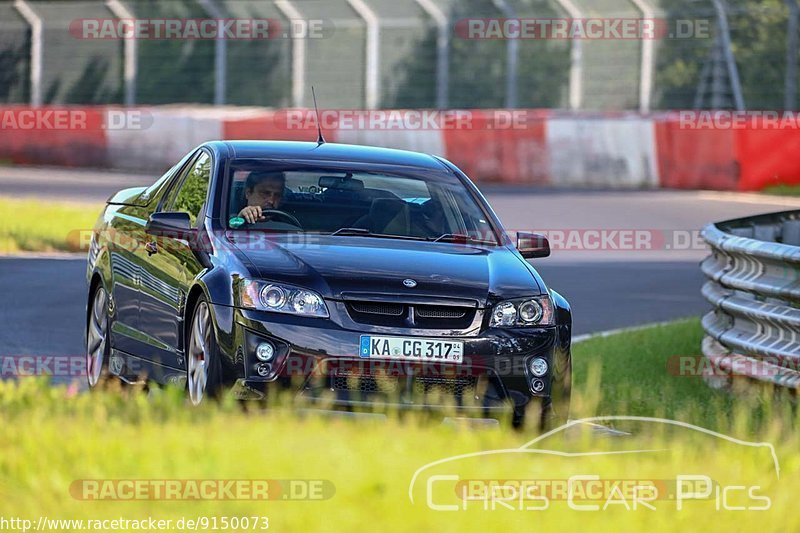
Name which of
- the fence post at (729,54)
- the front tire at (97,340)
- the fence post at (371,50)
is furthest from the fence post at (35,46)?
the front tire at (97,340)

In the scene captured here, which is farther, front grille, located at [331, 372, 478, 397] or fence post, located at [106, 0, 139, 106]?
fence post, located at [106, 0, 139, 106]

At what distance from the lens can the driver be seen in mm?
9039

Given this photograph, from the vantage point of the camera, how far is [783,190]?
27.1 meters

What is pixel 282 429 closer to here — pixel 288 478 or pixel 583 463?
pixel 288 478

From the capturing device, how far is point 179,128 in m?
31.5

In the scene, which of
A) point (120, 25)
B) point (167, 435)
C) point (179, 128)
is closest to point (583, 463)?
point (167, 435)

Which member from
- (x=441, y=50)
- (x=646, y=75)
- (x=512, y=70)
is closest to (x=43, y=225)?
(x=441, y=50)

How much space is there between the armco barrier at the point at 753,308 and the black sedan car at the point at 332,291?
153cm

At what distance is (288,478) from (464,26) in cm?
2736

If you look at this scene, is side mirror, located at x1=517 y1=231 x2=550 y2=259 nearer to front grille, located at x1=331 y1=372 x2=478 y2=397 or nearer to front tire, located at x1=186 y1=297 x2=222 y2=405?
front grille, located at x1=331 y1=372 x2=478 y2=397

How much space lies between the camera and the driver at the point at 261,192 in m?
9.04

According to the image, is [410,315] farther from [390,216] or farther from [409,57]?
[409,57]

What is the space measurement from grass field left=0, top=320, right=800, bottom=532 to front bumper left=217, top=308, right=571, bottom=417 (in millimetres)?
648

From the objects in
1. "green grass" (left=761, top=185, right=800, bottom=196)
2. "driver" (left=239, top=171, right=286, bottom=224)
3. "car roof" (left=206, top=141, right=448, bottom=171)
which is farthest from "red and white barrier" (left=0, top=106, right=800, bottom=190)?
"driver" (left=239, top=171, right=286, bottom=224)
